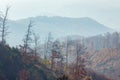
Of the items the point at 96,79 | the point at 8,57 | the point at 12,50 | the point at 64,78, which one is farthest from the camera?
the point at 96,79

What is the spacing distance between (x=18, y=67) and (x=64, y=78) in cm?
3731

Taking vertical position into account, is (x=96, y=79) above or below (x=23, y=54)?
below

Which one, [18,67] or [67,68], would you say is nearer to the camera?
[18,67]

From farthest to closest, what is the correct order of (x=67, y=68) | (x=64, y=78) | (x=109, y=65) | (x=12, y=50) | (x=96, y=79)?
(x=109, y=65) < (x=96, y=79) < (x=67, y=68) < (x=12, y=50) < (x=64, y=78)

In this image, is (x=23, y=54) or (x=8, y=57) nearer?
(x=8, y=57)

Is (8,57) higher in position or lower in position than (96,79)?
higher

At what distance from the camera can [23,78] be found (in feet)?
190

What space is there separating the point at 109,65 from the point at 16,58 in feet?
400

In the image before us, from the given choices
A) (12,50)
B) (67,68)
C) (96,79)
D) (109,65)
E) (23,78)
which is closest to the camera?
(23,78)

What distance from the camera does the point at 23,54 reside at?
240 feet

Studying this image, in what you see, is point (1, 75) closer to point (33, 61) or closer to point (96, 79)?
point (33, 61)

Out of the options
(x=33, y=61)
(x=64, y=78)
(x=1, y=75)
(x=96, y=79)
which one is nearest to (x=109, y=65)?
(x=96, y=79)

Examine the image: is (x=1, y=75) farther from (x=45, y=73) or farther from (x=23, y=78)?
(x=45, y=73)

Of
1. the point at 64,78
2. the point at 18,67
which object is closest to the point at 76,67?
the point at 18,67
